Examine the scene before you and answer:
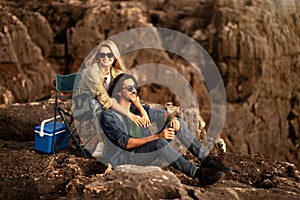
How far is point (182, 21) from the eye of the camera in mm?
9141

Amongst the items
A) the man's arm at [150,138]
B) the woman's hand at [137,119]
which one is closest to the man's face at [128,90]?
the woman's hand at [137,119]

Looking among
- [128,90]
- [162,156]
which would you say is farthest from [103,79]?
[162,156]

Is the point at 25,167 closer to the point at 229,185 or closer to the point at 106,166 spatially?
the point at 106,166

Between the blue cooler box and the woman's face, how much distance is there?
0.71 metres

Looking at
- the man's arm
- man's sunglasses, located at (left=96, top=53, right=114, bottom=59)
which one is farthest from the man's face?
the man's arm

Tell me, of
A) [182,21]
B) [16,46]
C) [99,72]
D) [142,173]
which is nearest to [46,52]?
[16,46]

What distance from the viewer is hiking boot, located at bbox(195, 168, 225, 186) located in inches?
137

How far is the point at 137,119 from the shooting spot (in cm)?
380

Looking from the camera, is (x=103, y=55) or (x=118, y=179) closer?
(x=118, y=179)

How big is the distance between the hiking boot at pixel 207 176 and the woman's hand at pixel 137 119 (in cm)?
62

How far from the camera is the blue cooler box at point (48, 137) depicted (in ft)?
12.9

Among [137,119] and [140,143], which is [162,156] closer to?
[140,143]

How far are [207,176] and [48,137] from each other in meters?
1.41

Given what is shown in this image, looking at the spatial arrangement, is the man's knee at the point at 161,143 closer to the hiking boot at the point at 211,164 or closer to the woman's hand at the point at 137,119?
the woman's hand at the point at 137,119
